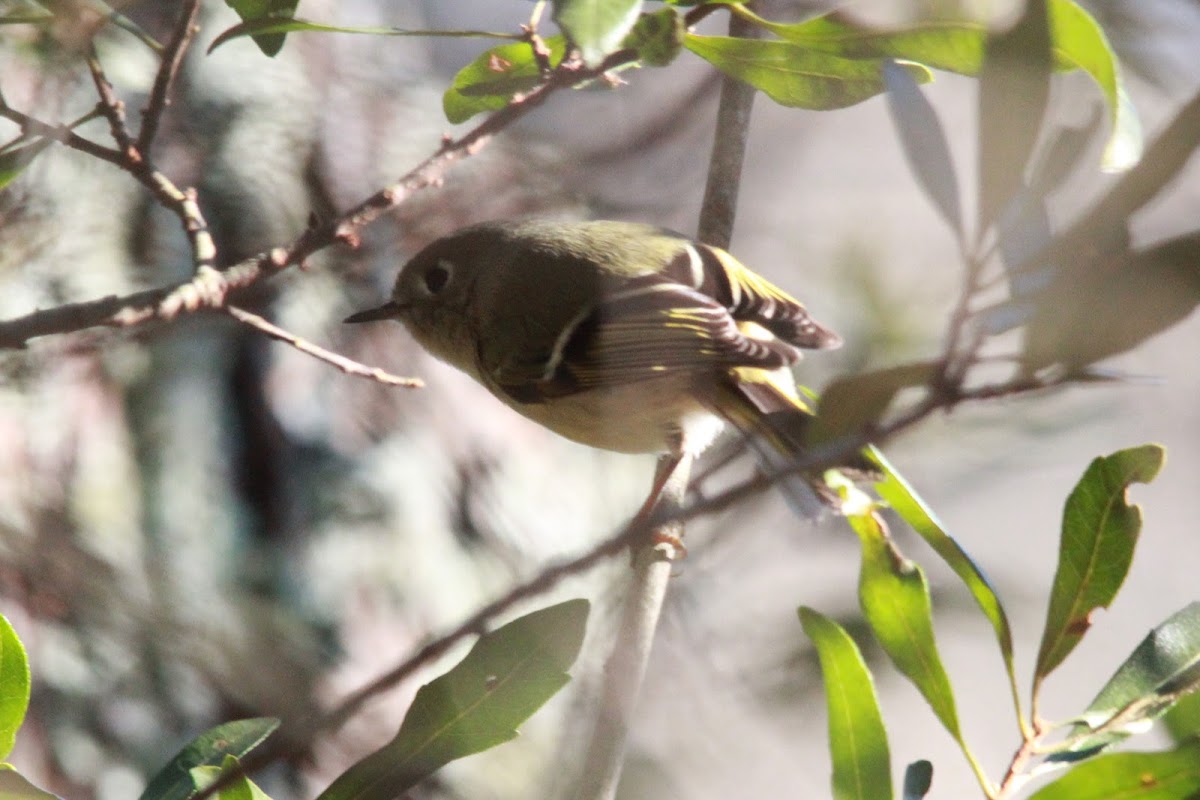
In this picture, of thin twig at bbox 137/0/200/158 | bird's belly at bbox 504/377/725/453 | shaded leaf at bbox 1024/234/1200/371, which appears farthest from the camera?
bird's belly at bbox 504/377/725/453

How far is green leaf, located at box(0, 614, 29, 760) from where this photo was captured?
66cm

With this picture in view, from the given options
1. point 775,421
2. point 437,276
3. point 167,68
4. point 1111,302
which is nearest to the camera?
point 1111,302

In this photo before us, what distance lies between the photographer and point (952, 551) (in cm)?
76

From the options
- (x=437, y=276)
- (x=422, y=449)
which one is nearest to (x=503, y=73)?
→ (x=437, y=276)

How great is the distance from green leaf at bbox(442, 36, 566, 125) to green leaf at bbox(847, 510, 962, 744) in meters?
0.42

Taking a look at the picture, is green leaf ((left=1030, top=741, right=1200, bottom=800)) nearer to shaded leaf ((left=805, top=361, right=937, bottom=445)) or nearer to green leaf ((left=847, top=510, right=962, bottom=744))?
green leaf ((left=847, top=510, right=962, bottom=744))

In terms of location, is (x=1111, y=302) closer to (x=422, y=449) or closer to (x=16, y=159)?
(x=16, y=159)

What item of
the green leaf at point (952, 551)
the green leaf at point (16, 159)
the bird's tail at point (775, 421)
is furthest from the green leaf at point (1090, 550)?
the green leaf at point (16, 159)

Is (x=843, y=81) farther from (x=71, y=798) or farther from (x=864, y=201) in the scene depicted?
(x=71, y=798)

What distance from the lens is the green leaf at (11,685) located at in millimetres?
660

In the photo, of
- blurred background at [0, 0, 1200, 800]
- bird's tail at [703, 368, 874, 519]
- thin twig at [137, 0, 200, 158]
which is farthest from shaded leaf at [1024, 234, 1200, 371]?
thin twig at [137, 0, 200, 158]

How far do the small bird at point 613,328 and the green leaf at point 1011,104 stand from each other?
47 centimetres

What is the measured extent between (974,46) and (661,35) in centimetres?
19

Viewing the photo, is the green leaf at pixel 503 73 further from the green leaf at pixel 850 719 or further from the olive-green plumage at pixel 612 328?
the green leaf at pixel 850 719
